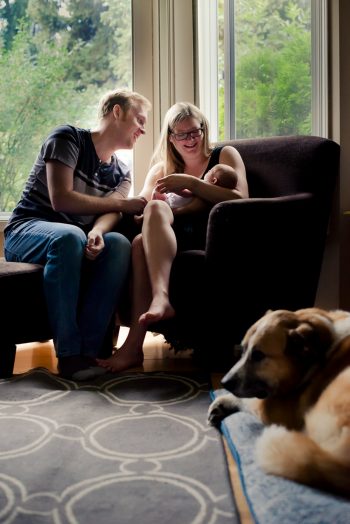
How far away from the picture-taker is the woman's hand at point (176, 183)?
2.25 meters

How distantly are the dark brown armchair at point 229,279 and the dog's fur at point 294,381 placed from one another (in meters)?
0.54

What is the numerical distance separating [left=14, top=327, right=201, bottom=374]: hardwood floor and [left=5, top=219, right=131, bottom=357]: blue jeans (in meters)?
0.23

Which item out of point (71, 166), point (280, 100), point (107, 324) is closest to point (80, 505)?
point (107, 324)

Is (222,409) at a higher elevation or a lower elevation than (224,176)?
lower

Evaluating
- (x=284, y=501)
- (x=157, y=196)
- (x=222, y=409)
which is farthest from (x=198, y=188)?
(x=284, y=501)

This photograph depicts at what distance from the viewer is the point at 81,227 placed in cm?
230

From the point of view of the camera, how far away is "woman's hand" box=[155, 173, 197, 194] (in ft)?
7.37

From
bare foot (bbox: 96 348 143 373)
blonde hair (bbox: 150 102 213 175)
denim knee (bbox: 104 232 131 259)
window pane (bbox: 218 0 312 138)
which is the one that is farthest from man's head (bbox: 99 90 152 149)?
window pane (bbox: 218 0 312 138)

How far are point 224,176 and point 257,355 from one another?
41.8 inches

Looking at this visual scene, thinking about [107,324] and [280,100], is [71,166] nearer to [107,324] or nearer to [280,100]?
[107,324]

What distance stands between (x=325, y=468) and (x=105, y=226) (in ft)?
4.50

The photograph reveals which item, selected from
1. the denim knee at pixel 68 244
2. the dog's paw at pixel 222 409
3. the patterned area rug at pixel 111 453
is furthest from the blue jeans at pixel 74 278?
the dog's paw at pixel 222 409

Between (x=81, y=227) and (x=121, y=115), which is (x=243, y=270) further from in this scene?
(x=121, y=115)

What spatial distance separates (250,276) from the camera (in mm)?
2027
